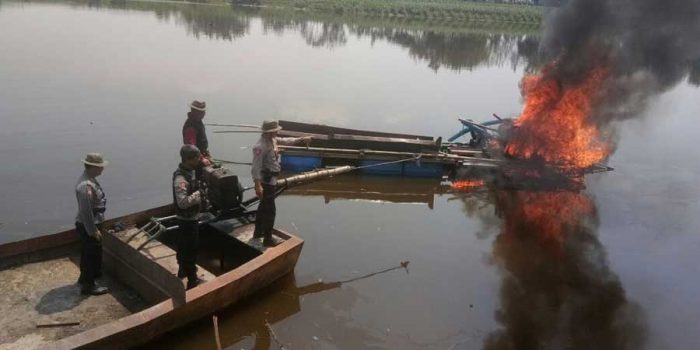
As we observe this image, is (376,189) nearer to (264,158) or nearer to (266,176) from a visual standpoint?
(266,176)

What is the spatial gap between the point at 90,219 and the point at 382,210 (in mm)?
7013

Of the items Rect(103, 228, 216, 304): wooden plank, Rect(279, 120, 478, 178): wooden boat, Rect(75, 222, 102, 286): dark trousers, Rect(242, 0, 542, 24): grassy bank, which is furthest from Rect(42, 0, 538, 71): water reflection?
Rect(75, 222, 102, 286): dark trousers

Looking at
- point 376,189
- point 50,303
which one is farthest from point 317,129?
point 50,303

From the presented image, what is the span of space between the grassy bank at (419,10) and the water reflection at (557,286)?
50.0m

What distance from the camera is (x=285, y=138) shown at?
13375 mm

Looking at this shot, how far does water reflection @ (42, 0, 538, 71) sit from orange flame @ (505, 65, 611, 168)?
19.5m

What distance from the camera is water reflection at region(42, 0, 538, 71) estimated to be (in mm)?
37656

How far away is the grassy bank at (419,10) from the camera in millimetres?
58500

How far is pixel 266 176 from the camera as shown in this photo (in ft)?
25.4

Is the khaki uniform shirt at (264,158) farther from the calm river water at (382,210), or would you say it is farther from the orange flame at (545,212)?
the orange flame at (545,212)

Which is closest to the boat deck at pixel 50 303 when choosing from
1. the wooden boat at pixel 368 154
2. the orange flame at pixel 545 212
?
the wooden boat at pixel 368 154

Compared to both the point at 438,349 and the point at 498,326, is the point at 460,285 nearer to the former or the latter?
the point at 498,326

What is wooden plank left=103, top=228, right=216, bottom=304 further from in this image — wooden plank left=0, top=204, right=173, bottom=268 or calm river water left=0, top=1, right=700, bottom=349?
calm river water left=0, top=1, right=700, bottom=349

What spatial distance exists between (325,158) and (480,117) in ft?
35.5
